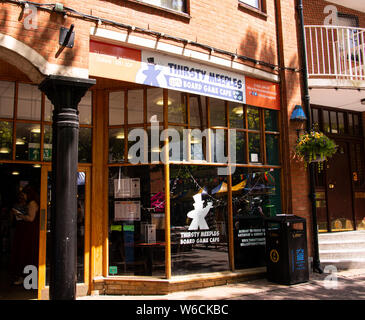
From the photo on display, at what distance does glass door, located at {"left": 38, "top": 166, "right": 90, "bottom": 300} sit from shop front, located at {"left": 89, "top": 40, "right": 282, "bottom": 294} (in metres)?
0.30

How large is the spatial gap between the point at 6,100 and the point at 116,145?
6.70 ft

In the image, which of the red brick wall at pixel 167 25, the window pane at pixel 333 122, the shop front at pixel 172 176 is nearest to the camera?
the red brick wall at pixel 167 25

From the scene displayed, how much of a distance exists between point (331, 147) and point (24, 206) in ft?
20.7

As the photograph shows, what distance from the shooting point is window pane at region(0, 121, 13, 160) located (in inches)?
239

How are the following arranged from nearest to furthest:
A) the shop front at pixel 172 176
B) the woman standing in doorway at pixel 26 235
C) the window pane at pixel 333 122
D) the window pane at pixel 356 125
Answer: the shop front at pixel 172 176
the woman standing in doorway at pixel 26 235
the window pane at pixel 333 122
the window pane at pixel 356 125

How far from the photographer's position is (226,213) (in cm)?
723

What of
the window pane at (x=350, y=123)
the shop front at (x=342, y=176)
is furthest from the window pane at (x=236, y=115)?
the window pane at (x=350, y=123)

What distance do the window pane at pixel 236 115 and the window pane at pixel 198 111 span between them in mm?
669

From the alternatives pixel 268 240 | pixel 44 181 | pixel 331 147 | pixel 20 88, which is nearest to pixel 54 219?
pixel 44 181

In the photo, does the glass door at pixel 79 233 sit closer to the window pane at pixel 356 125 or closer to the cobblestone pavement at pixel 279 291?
the cobblestone pavement at pixel 279 291

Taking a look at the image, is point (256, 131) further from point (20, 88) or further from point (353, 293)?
point (20, 88)

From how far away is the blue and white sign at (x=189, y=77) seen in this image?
633 cm

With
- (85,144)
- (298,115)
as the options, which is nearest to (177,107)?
(85,144)

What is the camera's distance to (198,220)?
689cm
